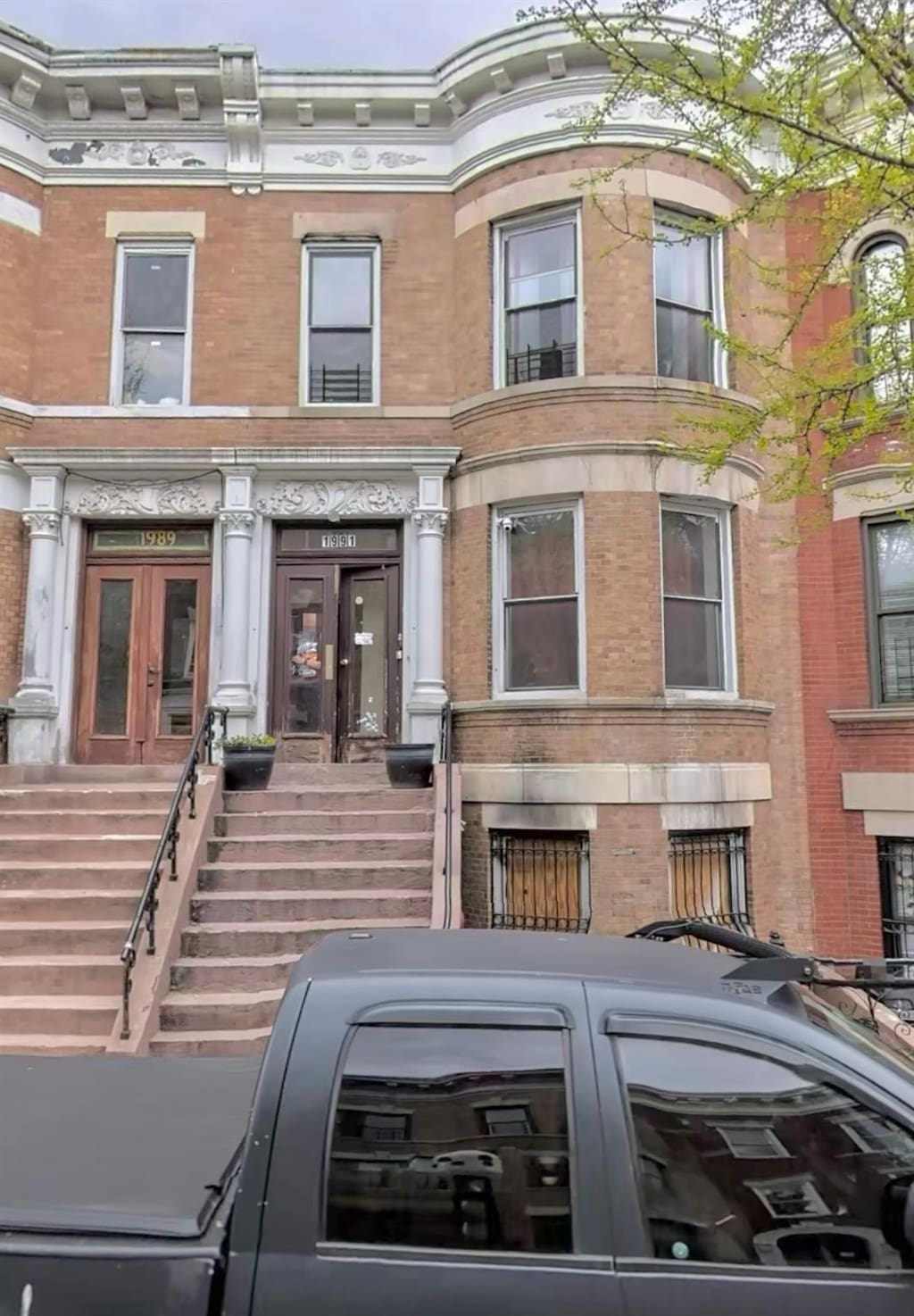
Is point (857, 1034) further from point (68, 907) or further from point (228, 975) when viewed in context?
point (68, 907)

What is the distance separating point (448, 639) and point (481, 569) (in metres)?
0.93

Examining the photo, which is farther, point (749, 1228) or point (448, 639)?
point (448, 639)

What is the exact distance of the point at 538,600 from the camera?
392 inches

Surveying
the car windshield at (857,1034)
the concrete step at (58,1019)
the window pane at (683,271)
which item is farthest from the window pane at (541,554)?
the car windshield at (857,1034)

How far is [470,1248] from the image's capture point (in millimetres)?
2020

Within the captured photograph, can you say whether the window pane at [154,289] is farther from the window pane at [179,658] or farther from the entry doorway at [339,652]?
the window pane at [179,658]

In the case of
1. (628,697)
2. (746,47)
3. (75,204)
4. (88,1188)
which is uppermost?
(75,204)

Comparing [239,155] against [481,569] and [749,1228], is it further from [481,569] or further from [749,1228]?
[749,1228]

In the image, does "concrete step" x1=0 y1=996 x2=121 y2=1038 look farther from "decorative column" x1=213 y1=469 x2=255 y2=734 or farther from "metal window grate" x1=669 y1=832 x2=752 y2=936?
"metal window grate" x1=669 y1=832 x2=752 y2=936

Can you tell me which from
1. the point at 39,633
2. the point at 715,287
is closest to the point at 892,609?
the point at 715,287

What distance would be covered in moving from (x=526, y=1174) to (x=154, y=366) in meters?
10.9

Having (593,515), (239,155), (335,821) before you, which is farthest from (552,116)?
(335,821)

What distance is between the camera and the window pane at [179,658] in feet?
35.3

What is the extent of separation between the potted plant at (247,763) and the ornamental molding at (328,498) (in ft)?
10.3
